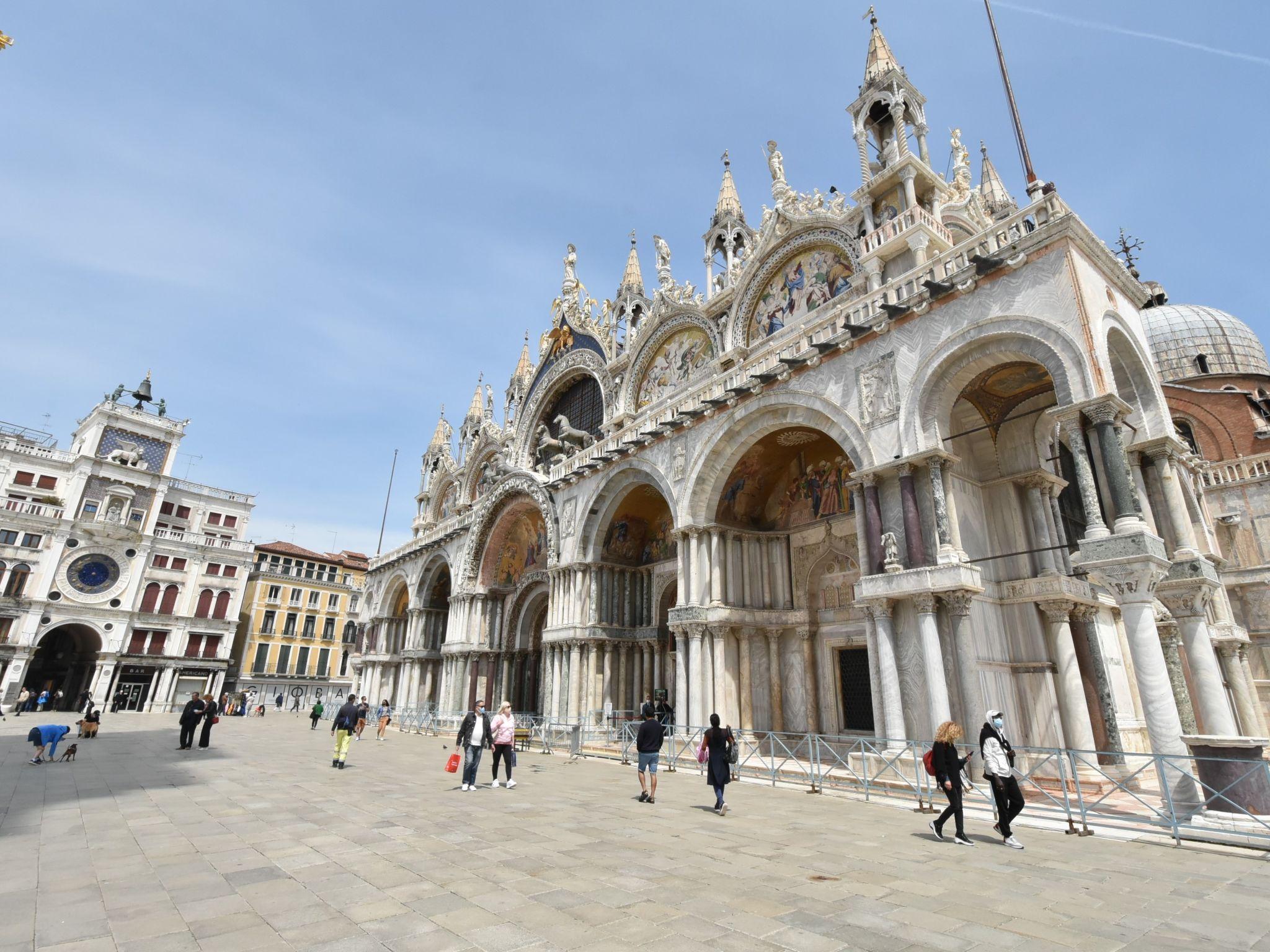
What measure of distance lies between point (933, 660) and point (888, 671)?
94cm

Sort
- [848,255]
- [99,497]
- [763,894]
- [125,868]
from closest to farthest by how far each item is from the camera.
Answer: [763,894], [125,868], [848,255], [99,497]

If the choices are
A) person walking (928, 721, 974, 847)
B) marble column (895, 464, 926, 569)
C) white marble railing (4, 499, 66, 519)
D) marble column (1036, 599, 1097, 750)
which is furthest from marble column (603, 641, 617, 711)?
white marble railing (4, 499, 66, 519)

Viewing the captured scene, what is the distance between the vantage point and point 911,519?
39.3 ft

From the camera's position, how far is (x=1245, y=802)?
7.57 m

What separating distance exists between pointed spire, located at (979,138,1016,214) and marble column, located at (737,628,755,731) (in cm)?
2024

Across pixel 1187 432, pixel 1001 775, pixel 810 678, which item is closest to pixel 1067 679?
pixel 810 678

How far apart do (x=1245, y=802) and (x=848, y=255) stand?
44.8 ft

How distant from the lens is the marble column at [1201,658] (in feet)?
28.3

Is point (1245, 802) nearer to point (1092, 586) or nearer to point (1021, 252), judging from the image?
point (1092, 586)

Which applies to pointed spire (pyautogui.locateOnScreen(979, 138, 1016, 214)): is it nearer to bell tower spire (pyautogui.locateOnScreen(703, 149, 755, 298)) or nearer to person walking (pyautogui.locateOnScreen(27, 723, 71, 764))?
bell tower spire (pyautogui.locateOnScreen(703, 149, 755, 298))

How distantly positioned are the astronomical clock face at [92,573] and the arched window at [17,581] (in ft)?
5.99

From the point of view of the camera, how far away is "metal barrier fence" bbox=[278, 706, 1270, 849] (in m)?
7.37

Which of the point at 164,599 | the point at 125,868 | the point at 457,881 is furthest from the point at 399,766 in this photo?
the point at 164,599

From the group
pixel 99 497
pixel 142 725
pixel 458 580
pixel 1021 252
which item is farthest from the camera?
pixel 99 497
